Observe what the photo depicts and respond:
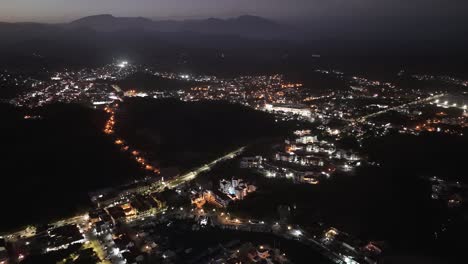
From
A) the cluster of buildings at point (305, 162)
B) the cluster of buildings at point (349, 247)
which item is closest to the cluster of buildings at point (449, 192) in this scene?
the cluster of buildings at point (305, 162)

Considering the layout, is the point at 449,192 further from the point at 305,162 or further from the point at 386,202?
the point at 305,162

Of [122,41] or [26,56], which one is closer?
[26,56]

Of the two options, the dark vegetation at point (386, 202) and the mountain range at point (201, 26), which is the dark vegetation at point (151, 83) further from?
the mountain range at point (201, 26)

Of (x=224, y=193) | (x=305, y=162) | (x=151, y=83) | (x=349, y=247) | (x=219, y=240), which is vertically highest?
(x=305, y=162)

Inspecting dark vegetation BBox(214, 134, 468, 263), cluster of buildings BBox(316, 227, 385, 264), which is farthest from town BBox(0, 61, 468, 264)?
dark vegetation BBox(214, 134, 468, 263)

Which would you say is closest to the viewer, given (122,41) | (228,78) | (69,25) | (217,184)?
(217,184)

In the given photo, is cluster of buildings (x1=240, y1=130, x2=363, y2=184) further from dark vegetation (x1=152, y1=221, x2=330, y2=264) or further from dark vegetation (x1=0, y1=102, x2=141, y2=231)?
dark vegetation (x1=0, y1=102, x2=141, y2=231)

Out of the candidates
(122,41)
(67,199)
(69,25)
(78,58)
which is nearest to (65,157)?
(67,199)

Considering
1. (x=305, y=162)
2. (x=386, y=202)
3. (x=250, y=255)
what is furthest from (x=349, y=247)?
(x=305, y=162)

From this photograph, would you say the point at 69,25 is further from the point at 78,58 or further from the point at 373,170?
the point at 373,170
